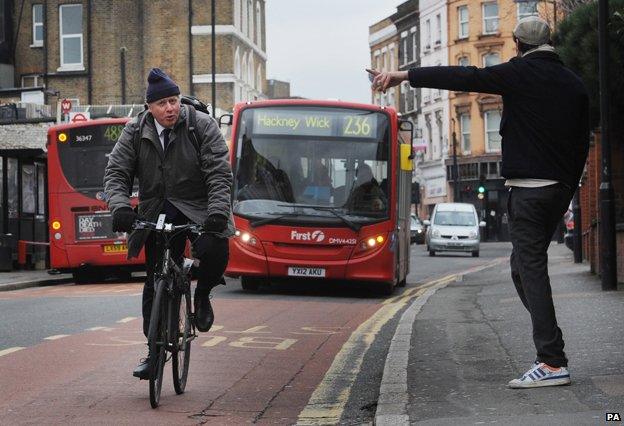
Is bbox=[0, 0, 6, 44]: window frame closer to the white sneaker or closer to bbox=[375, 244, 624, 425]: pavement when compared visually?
bbox=[375, 244, 624, 425]: pavement

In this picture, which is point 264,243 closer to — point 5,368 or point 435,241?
point 5,368

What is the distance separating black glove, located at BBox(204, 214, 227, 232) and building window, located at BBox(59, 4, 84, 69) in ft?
191

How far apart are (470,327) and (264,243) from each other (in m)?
7.68

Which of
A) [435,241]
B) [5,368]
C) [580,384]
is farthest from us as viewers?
[435,241]

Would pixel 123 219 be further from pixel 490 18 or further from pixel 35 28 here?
pixel 490 18

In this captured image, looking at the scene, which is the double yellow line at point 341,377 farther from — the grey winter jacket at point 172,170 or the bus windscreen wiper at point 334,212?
the bus windscreen wiper at point 334,212

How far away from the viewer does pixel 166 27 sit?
6562 cm

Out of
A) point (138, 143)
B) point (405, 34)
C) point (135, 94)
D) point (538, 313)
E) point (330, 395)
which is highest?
point (405, 34)

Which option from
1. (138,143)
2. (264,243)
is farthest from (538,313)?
(264,243)

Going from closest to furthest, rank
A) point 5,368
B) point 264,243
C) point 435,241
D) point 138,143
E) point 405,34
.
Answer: point 138,143 → point 5,368 → point 264,243 → point 435,241 → point 405,34

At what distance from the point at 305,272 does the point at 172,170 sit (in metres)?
12.3

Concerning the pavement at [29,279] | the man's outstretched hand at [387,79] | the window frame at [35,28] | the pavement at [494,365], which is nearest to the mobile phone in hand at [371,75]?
the man's outstretched hand at [387,79]

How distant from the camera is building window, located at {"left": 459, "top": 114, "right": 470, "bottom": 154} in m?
84.4

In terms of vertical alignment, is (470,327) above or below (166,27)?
below
